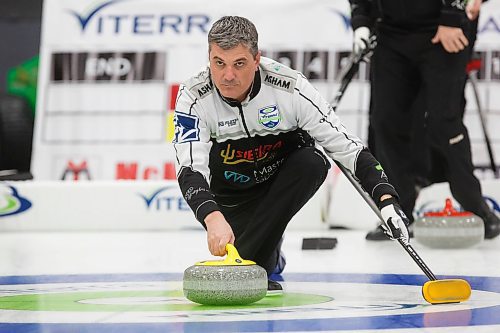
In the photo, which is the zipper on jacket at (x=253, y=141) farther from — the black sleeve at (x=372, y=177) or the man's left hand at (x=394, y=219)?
the man's left hand at (x=394, y=219)

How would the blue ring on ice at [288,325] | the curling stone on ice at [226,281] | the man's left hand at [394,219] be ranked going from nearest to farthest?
the blue ring on ice at [288,325], the curling stone on ice at [226,281], the man's left hand at [394,219]

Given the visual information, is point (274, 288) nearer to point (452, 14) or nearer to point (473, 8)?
point (452, 14)

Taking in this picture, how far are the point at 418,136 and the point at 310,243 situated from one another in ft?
3.22

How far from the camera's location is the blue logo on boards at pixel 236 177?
327cm

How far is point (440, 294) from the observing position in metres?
2.64

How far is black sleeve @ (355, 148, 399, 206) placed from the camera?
2.79 metres

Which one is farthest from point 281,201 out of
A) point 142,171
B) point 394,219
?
point 142,171

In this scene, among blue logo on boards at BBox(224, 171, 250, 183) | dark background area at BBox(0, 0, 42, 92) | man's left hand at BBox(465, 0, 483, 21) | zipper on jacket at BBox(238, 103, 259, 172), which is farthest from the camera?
dark background area at BBox(0, 0, 42, 92)

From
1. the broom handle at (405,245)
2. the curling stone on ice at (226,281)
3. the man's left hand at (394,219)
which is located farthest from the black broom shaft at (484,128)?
the curling stone on ice at (226,281)

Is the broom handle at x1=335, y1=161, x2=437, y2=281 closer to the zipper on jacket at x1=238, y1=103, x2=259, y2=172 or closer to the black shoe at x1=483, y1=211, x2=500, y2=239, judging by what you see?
the zipper on jacket at x1=238, y1=103, x2=259, y2=172

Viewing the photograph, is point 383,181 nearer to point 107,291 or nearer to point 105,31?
point 107,291

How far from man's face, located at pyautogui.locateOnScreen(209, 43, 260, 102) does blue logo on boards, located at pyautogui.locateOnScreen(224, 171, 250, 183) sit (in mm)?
481

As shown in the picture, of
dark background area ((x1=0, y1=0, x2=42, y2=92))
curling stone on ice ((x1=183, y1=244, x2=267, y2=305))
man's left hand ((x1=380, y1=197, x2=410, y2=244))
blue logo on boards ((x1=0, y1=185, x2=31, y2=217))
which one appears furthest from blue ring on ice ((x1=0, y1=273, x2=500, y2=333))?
dark background area ((x1=0, y1=0, x2=42, y2=92))

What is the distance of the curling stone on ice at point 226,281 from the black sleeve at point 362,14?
232cm
